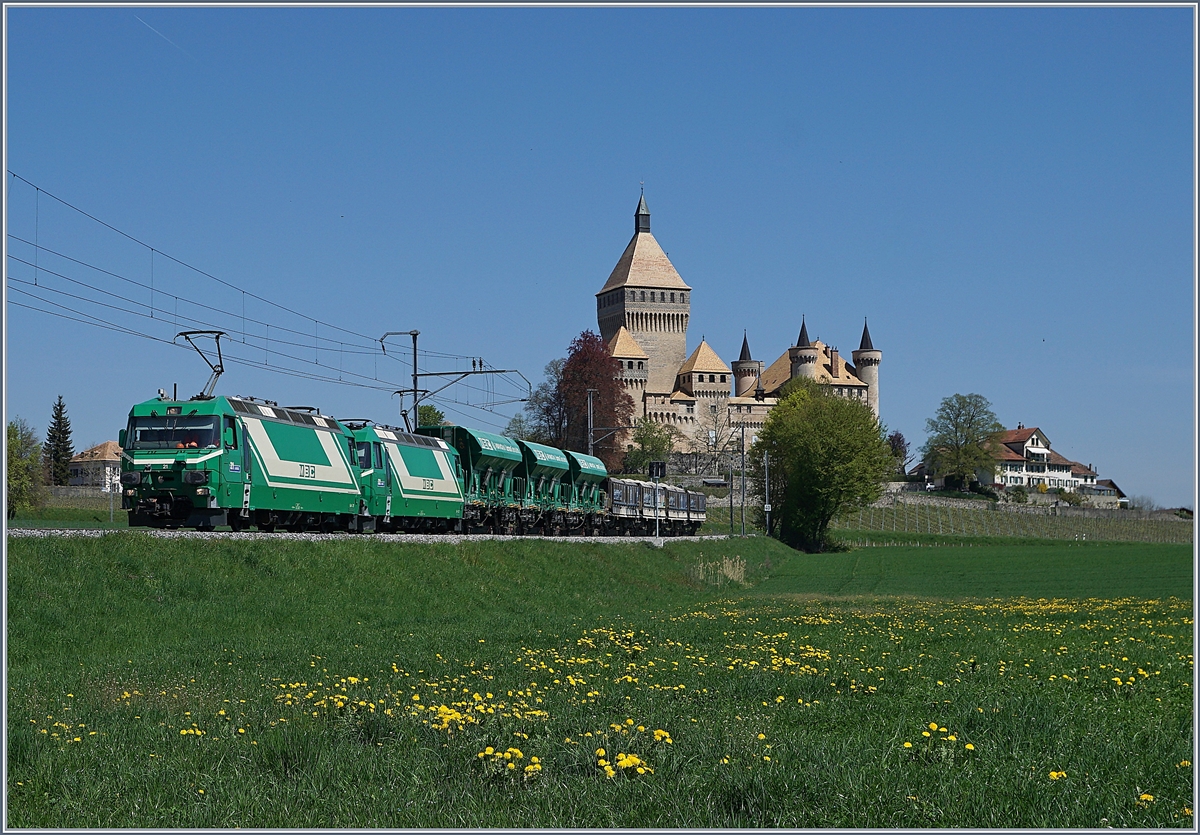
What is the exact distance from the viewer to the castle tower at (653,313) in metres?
187

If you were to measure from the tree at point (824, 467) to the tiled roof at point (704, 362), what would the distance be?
84.4 meters

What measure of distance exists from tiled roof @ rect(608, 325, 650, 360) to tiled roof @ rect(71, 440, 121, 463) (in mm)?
70199

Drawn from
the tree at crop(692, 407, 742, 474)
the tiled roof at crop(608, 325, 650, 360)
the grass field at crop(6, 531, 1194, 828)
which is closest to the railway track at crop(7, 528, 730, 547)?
the grass field at crop(6, 531, 1194, 828)

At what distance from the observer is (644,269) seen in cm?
19175

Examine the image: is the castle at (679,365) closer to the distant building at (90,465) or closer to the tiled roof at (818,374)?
the tiled roof at (818,374)

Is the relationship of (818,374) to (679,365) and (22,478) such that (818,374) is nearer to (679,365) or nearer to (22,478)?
(679,365)

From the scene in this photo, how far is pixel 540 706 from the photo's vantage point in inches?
468

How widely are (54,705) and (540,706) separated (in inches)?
195

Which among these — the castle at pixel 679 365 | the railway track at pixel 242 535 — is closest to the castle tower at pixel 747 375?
the castle at pixel 679 365

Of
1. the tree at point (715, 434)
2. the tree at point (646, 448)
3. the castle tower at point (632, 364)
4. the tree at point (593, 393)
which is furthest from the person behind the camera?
the castle tower at point (632, 364)

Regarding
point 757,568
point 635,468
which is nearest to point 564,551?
point 757,568

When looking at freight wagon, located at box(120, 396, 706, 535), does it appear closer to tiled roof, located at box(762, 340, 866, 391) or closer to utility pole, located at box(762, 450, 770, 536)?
utility pole, located at box(762, 450, 770, 536)

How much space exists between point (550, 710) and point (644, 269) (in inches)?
7177

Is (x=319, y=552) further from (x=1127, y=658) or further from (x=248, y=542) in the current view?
(x=1127, y=658)
